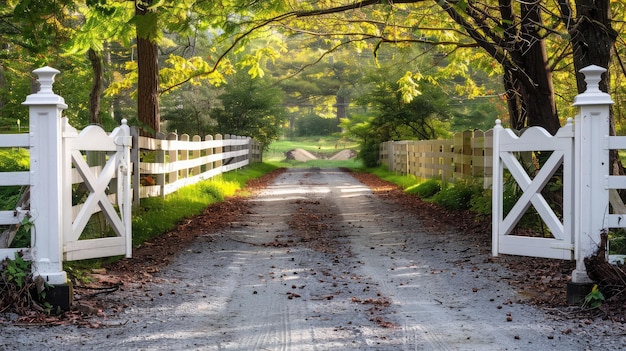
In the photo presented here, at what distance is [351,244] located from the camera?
8664 mm

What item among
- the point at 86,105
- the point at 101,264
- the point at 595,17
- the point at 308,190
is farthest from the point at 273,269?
the point at 86,105

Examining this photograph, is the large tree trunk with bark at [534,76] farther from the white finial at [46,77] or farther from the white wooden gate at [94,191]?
the white finial at [46,77]

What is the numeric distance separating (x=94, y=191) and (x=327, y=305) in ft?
7.13

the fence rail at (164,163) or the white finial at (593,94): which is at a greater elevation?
the white finial at (593,94)

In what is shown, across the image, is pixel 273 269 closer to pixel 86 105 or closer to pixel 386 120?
pixel 386 120

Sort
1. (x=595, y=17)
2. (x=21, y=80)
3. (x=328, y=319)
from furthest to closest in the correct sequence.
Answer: (x=21, y=80), (x=595, y=17), (x=328, y=319)

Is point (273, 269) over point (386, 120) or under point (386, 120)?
under

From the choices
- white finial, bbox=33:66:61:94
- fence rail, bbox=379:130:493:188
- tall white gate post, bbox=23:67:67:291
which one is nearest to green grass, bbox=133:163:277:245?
tall white gate post, bbox=23:67:67:291

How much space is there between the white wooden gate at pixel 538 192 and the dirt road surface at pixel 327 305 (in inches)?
17.3

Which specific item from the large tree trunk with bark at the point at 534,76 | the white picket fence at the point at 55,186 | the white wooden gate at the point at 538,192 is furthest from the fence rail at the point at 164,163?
the white wooden gate at the point at 538,192

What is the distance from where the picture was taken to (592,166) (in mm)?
5207

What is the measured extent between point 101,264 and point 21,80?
23.2 meters

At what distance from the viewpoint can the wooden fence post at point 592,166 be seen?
203 inches

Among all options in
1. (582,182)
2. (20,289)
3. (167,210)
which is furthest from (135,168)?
(582,182)
